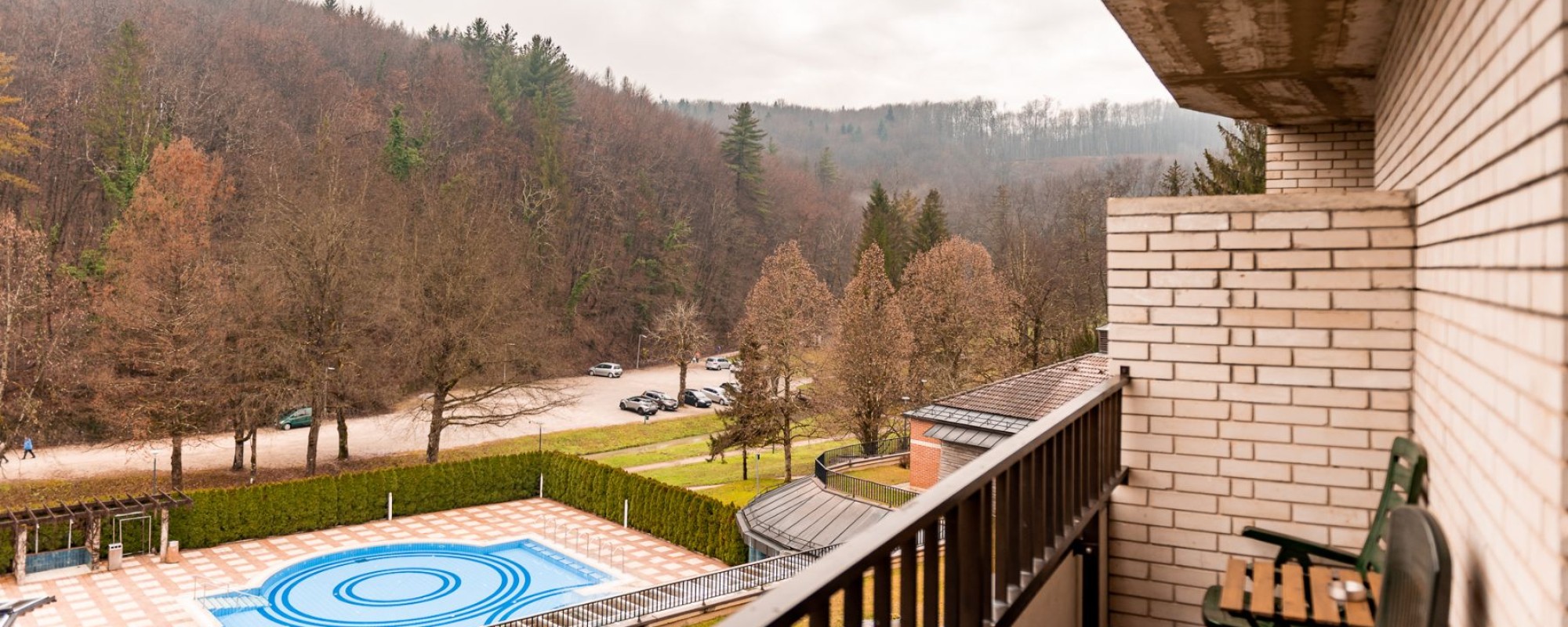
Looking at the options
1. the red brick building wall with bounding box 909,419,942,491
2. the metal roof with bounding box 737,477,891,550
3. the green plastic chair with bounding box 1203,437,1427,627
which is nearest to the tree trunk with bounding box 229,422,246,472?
the metal roof with bounding box 737,477,891,550

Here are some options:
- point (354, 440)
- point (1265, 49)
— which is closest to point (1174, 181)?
point (354, 440)

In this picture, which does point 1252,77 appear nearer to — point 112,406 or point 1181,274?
point 1181,274

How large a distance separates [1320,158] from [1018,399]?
1180cm

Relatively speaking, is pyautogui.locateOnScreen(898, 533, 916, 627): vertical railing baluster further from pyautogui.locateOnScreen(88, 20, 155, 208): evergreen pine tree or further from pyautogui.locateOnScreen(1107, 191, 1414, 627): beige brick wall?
pyautogui.locateOnScreen(88, 20, 155, 208): evergreen pine tree

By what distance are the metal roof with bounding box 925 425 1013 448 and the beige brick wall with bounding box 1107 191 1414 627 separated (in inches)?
521

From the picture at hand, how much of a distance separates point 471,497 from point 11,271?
1344 centimetres

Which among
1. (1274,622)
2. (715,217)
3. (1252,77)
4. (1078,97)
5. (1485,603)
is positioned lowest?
(1274,622)

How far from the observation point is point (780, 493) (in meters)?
21.2

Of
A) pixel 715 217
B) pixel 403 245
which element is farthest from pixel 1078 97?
pixel 403 245

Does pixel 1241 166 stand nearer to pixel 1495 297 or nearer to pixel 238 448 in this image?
pixel 1495 297

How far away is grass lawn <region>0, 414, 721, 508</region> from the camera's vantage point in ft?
78.5

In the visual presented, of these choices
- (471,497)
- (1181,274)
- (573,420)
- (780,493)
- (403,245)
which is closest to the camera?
(1181,274)

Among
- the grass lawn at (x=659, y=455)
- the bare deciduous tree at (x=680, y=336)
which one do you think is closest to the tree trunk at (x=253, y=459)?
the grass lawn at (x=659, y=455)

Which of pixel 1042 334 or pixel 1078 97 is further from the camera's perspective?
pixel 1078 97
